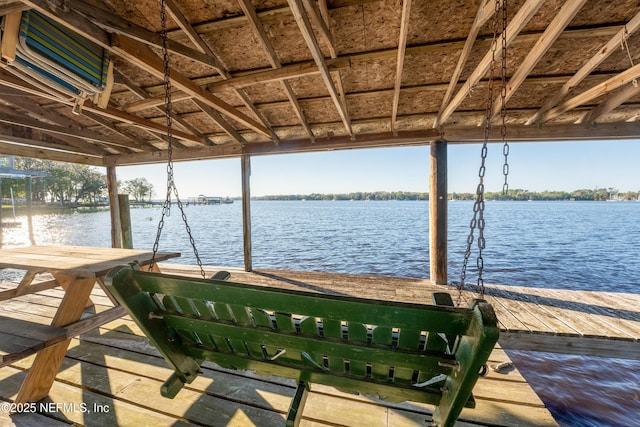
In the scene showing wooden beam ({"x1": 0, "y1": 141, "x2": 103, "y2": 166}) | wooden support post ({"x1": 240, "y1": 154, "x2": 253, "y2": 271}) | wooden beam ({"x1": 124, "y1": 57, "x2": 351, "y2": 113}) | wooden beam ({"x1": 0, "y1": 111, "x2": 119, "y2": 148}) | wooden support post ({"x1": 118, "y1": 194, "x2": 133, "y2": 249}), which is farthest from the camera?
wooden support post ({"x1": 118, "y1": 194, "x2": 133, "y2": 249})

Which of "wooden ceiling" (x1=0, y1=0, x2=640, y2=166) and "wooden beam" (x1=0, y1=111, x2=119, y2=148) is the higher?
"wooden ceiling" (x1=0, y1=0, x2=640, y2=166)

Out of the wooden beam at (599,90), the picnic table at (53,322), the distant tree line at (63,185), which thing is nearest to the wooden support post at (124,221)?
the picnic table at (53,322)

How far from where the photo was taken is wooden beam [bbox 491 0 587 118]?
1.82 metres

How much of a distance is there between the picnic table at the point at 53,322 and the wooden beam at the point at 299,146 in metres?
2.89

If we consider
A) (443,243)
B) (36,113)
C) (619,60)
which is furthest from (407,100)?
(36,113)

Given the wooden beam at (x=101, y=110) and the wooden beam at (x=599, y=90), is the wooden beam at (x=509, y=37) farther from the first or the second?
the wooden beam at (x=101, y=110)

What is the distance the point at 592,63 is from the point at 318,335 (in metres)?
3.68

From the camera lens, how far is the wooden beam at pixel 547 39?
5.99 ft

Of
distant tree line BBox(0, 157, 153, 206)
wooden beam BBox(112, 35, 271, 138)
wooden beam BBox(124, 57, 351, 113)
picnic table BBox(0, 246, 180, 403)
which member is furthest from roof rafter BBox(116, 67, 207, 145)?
distant tree line BBox(0, 157, 153, 206)

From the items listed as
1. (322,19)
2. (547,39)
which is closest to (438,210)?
(547,39)

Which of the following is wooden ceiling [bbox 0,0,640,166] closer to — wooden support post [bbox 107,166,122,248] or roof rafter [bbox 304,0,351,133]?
roof rafter [bbox 304,0,351,133]

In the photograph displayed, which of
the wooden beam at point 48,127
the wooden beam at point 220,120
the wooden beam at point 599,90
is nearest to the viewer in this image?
the wooden beam at point 599,90

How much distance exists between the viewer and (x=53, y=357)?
1.87m

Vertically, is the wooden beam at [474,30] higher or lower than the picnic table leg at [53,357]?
higher
